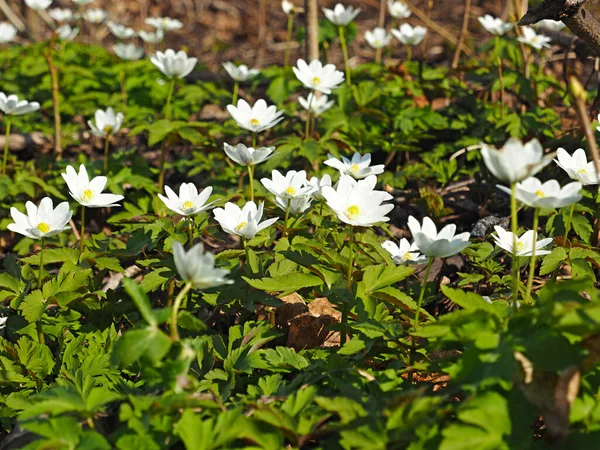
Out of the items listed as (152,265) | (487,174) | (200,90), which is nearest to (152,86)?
(200,90)

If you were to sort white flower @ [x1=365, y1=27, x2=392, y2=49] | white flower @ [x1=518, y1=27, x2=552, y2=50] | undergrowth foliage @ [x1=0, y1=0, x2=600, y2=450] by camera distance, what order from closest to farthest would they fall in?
undergrowth foliage @ [x1=0, y1=0, x2=600, y2=450] < white flower @ [x1=518, y1=27, x2=552, y2=50] < white flower @ [x1=365, y1=27, x2=392, y2=49]

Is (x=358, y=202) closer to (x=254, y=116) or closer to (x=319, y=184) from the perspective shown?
(x=319, y=184)

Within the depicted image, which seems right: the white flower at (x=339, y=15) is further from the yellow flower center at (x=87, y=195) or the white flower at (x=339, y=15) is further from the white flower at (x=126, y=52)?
the yellow flower center at (x=87, y=195)

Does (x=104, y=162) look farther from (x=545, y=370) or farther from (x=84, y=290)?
(x=545, y=370)

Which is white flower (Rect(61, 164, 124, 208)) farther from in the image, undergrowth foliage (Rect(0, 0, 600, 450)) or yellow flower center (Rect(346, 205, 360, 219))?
yellow flower center (Rect(346, 205, 360, 219))

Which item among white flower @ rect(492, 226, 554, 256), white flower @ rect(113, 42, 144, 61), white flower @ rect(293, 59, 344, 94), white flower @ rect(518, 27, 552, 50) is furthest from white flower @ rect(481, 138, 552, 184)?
white flower @ rect(113, 42, 144, 61)
